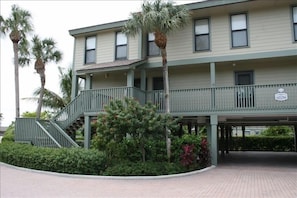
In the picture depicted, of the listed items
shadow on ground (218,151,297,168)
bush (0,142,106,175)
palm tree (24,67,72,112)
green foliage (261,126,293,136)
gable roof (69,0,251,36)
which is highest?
gable roof (69,0,251,36)

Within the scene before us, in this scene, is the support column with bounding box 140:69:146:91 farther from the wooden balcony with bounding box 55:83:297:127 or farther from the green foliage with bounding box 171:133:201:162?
the green foliage with bounding box 171:133:201:162

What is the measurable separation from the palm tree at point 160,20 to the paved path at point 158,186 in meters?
3.09

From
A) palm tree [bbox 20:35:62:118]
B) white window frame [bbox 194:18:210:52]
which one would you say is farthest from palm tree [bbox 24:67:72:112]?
white window frame [bbox 194:18:210:52]

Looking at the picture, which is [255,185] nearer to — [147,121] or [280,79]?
[147,121]

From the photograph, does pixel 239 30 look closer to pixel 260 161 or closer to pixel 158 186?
pixel 260 161

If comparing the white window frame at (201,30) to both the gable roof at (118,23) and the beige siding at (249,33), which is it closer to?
the beige siding at (249,33)

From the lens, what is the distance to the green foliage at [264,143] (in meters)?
30.2

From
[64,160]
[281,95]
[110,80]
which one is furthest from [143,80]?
[281,95]

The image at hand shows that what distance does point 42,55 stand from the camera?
20891mm

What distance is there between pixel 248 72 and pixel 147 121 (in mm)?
7641

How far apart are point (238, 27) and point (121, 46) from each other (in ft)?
24.2

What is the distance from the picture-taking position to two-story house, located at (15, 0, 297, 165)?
1466 centimetres

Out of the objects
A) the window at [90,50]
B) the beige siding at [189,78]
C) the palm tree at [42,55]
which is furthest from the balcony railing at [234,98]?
the palm tree at [42,55]

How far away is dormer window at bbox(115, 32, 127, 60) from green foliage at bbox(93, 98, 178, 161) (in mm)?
6318
